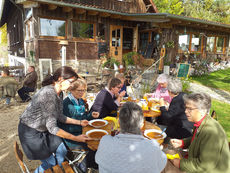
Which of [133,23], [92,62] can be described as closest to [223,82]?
[133,23]

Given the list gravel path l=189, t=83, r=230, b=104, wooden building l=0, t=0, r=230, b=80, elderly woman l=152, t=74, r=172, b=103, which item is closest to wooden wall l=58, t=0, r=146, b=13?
wooden building l=0, t=0, r=230, b=80

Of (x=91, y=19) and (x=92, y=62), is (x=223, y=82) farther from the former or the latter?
(x=91, y=19)

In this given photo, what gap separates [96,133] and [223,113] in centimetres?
459

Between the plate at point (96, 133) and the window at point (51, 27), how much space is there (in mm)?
7955

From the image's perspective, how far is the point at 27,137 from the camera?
6.58 ft

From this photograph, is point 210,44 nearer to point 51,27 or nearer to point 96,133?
point 51,27

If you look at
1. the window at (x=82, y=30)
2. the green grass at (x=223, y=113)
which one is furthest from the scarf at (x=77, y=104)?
the window at (x=82, y=30)

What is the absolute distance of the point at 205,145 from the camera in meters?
1.55

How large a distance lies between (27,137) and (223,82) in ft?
31.8

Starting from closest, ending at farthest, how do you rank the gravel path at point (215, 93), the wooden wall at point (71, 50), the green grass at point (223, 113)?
1. the green grass at point (223, 113)
2. the gravel path at point (215, 93)
3. the wooden wall at point (71, 50)

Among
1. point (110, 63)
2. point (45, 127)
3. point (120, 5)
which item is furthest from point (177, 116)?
point (120, 5)

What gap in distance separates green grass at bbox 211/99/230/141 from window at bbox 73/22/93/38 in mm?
7333

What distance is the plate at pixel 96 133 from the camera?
2156 mm

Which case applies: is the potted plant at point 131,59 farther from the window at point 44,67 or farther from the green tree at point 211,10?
the green tree at point 211,10
